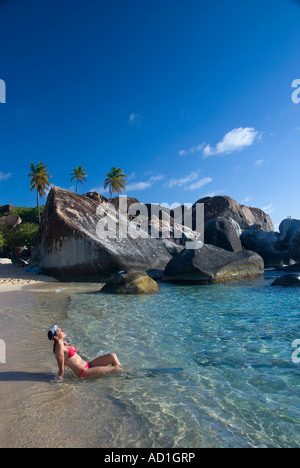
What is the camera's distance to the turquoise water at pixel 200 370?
2.72 m

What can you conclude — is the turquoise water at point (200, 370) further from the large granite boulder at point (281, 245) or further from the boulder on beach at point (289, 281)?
the large granite boulder at point (281, 245)

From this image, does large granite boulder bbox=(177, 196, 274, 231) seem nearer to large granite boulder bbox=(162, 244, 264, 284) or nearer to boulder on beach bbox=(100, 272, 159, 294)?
large granite boulder bbox=(162, 244, 264, 284)

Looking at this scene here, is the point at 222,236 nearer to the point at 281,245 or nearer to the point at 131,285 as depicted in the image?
the point at 281,245

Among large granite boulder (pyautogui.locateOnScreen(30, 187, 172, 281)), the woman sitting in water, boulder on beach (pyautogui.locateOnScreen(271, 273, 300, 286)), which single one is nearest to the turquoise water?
the woman sitting in water

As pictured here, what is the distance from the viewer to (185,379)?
3.77 meters

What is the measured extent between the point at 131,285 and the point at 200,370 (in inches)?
274

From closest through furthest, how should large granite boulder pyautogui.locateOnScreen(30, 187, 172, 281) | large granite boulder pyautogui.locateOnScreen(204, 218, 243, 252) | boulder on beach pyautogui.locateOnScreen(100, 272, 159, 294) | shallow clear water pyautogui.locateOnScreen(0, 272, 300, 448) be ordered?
1. shallow clear water pyautogui.locateOnScreen(0, 272, 300, 448)
2. boulder on beach pyautogui.locateOnScreen(100, 272, 159, 294)
3. large granite boulder pyautogui.locateOnScreen(30, 187, 172, 281)
4. large granite boulder pyautogui.locateOnScreen(204, 218, 243, 252)

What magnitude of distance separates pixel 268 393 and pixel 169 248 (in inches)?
584

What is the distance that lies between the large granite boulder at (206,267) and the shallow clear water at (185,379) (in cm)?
520

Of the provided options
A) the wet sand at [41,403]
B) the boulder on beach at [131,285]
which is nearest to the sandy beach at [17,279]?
the boulder on beach at [131,285]

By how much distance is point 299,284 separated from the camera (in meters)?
12.4

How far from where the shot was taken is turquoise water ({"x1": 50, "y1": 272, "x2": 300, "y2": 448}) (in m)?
2.72

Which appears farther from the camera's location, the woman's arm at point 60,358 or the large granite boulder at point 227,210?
the large granite boulder at point 227,210

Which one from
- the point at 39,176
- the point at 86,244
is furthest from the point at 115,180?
the point at 86,244
